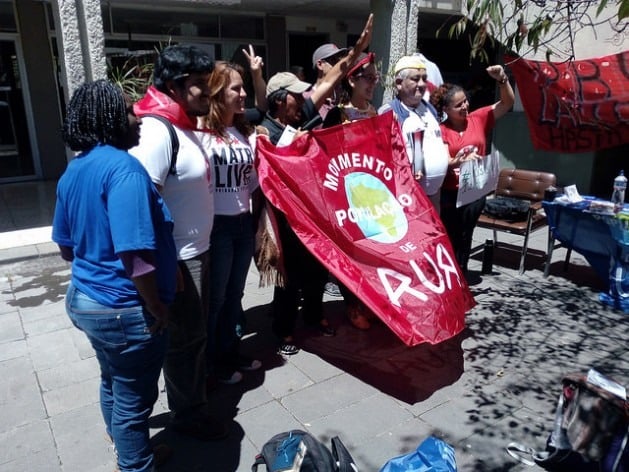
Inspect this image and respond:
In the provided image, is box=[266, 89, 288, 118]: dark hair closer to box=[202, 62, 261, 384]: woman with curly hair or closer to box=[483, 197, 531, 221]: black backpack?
box=[202, 62, 261, 384]: woman with curly hair

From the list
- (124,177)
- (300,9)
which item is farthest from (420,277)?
(300,9)

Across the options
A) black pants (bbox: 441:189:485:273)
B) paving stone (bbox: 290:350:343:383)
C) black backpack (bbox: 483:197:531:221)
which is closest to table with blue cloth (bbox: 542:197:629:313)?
black backpack (bbox: 483:197:531:221)

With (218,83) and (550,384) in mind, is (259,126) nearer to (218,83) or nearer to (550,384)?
(218,83)

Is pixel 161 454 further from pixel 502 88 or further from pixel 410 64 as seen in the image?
pixel 502 88

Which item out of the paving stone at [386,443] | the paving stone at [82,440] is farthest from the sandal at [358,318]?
the paving stone at [82,440]

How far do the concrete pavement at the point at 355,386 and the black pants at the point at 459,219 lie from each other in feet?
1.77

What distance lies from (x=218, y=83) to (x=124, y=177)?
1050mm

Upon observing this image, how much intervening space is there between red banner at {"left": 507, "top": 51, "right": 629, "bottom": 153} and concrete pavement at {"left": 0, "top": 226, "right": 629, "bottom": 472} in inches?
87.0

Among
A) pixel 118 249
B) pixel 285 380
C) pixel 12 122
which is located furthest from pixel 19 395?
pixel 12 122

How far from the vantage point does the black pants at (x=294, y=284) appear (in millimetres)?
3566

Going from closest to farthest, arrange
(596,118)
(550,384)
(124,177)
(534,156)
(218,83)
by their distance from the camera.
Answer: (124,177) → (218,83) → (550,384) → (596,118) → (534,156)

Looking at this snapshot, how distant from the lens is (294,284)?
143 inches

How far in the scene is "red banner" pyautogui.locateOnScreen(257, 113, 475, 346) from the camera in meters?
3.25

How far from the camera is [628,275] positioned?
14.8 ft
